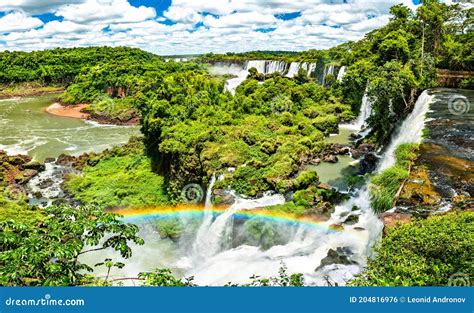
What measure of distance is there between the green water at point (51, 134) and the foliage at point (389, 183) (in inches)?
1061

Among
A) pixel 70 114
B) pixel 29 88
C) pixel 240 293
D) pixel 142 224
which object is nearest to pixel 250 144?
pixel 142 224

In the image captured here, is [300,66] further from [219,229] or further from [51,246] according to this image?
[51,246]

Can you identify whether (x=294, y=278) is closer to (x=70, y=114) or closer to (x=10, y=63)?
(x=70, y=114)

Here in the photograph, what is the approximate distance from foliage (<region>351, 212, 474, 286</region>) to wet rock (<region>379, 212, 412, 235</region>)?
146 centimetres

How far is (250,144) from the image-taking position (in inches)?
902

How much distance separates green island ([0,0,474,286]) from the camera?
716cm

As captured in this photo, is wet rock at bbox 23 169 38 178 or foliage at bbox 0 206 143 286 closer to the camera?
foliage at bbox 0 206 143 286

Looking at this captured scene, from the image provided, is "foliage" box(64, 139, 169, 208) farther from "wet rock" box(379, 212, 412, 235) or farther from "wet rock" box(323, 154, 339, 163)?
"wet rock" box(379, 212, 412, 235)

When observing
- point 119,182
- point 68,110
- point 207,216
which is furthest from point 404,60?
point 68,110

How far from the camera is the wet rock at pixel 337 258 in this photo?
499 inches

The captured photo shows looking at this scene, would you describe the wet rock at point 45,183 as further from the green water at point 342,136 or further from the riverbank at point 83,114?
the riverbank at point 83,114

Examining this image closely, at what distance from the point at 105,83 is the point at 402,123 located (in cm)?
4940

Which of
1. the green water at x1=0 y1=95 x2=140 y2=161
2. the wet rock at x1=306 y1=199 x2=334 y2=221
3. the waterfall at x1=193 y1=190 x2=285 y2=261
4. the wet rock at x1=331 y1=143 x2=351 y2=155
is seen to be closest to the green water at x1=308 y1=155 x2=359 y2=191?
the wet rock at x1=331 y1=143 x2=351 y2=155

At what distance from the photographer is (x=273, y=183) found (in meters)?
18.3
